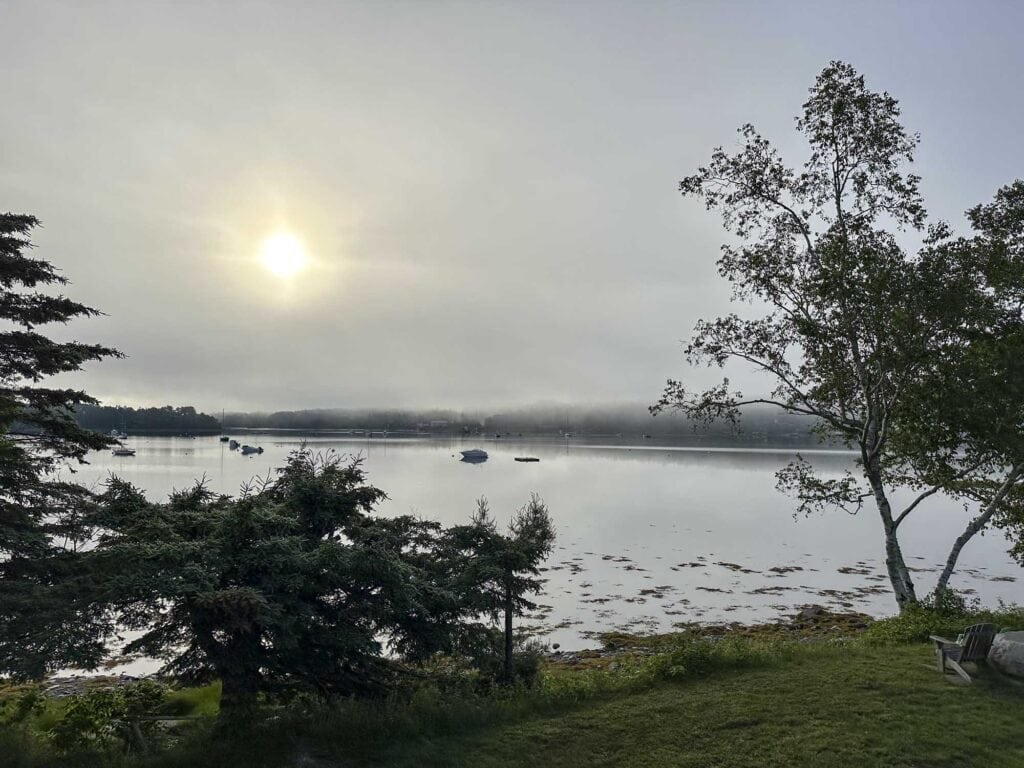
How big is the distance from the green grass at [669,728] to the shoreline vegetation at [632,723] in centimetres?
3

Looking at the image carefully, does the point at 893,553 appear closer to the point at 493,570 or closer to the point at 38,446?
the point at 493,570

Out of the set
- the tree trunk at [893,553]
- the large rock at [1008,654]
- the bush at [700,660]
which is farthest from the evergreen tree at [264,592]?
the tree trunk at [893,553]

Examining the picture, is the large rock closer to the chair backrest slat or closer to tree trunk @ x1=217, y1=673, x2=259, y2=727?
the chair backrest slat

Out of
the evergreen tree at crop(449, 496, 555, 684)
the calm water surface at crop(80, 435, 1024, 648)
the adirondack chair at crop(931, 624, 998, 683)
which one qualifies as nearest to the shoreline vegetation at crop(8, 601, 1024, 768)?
the adirondack chair at crop(931, 624, 998, 683)

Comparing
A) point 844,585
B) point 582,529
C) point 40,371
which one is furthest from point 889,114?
point 582,529

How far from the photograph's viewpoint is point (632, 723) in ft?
28.5

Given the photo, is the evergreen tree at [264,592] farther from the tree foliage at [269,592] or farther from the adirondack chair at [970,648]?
the adirondack chair at [970,648]

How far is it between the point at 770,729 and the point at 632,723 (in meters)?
1.94

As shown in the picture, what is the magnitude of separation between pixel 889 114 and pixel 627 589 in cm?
2310

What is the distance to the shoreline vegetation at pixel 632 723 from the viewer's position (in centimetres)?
750

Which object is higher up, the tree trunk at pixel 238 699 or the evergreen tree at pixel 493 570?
the evergreen tree at pixel 493 570

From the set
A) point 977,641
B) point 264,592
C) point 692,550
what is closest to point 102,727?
point 264,592

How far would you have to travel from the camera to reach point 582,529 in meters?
46.0

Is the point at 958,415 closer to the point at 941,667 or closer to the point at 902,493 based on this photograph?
the point at 941,667
